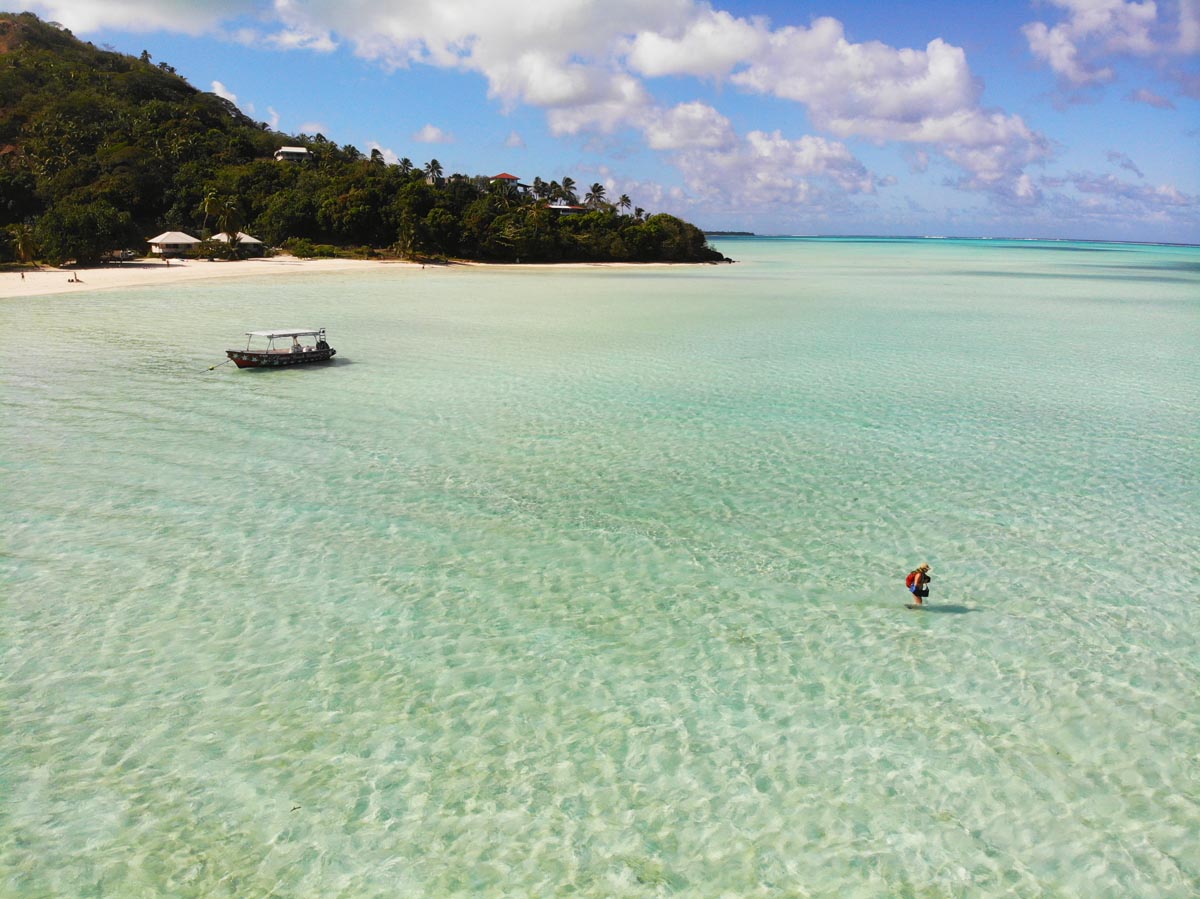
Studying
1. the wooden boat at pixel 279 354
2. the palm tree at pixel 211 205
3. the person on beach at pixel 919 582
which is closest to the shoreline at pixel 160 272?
the palm tree at pixel 211 205

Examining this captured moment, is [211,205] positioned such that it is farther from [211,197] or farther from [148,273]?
[148,273]

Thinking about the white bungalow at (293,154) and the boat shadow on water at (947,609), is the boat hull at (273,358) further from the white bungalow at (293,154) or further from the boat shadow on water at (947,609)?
the white bungalow at (293,154)

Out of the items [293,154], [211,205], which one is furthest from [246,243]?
[293,154]

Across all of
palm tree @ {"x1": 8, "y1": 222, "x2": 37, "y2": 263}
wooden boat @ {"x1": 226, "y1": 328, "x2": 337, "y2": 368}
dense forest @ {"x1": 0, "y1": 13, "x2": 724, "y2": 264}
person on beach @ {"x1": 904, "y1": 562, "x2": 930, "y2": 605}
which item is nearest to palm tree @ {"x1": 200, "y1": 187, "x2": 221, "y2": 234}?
dense forest @ {"x1": 0, "y1": 13, "x2": 724, "y2": 264}

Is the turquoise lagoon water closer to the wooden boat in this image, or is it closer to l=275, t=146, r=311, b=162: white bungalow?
the wooden boat

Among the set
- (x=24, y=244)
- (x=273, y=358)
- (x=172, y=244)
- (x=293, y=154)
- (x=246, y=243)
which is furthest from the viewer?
(x=293, y=154)

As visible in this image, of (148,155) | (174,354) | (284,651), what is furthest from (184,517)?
(148,155)
